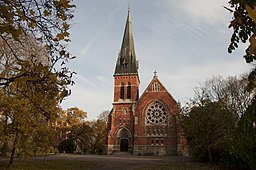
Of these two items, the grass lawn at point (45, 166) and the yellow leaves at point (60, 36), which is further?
the grass lawn at point (45, 166)

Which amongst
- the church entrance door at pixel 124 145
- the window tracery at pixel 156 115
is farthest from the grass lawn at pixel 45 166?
the window tracery at pixel 156 115

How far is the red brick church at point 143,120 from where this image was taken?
141 feet

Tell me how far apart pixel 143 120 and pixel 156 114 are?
2.67 meters

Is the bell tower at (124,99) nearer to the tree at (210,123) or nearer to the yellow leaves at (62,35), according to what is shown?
the tree at (210,123)

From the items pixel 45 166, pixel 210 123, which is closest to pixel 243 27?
pixel 45 166

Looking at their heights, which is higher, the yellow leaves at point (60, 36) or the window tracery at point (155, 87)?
the window tracery at point (155, 87)

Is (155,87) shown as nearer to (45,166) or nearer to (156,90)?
(156,90)

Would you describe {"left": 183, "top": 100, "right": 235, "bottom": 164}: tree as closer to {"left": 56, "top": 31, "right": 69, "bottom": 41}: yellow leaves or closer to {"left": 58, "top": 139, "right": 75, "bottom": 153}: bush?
{"left": 56, "top": 31, "right": 69, "bottom": 41}: yellow leaves

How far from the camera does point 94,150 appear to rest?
52938 mm

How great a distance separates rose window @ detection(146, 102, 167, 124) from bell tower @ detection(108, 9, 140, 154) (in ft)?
10.3

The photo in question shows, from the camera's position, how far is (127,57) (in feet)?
172

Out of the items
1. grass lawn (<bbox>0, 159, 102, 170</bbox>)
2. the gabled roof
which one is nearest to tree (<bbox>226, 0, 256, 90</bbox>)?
grass lawn (<bbox>0, 159, 102, 170</bbox>)

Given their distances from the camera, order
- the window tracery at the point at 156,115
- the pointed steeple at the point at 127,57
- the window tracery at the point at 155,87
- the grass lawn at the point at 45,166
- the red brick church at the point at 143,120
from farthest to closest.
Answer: the pointed steeple at the point at 127,57 → the window tracery at the point at 155,87 → the window tracery at the point at 156,115 → the red brick church at the point at 143,120 → the grass lawn at the point at 45,166

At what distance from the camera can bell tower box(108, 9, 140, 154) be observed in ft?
A: 148
